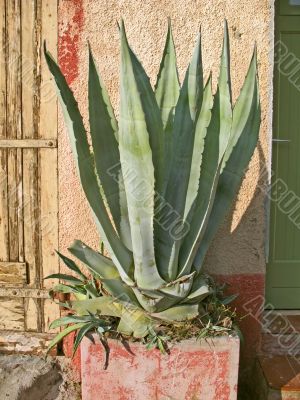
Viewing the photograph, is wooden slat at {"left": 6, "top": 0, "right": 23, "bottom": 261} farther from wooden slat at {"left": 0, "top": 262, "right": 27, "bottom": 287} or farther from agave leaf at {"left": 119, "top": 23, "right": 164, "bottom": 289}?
agave leaf at {"left": 119, "top": 23, "right": 164, "bottom": 289}

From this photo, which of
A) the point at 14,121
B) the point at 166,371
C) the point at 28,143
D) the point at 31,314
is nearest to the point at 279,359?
the point at 166,371

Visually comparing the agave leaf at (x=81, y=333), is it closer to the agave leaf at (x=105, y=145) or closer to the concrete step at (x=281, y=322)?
the agave leaf at (x=105, y=145)

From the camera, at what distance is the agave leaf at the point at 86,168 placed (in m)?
1.78

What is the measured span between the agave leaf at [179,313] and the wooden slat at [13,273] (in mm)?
1003

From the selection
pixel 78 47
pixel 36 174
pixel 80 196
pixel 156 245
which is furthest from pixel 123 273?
pixel 78 47

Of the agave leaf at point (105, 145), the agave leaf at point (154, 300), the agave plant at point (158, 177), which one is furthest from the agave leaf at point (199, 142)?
the agave leaf at point (154, 300)

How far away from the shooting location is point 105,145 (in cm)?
194

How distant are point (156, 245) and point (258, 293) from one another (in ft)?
3.07

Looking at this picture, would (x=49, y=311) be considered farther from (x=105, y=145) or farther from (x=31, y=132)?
(x=105, y=145)

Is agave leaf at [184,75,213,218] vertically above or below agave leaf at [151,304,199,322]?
above

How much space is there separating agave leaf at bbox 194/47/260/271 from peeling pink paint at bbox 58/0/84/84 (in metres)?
1.00

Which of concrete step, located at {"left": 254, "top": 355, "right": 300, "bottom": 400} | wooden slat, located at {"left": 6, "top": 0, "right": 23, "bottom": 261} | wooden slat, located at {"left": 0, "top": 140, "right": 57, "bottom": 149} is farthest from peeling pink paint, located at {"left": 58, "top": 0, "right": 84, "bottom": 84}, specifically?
concrete step, located at {"left": 254, "top": 355, "right": 300, "bottom": 400}

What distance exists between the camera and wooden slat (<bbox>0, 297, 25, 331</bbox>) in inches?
111

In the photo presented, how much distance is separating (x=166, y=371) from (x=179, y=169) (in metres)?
0.89
